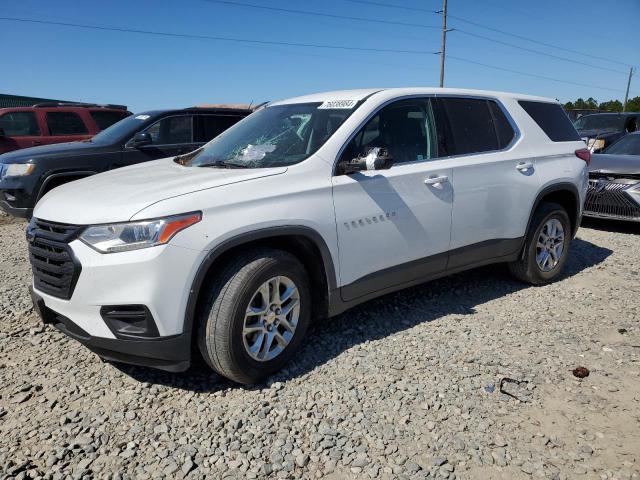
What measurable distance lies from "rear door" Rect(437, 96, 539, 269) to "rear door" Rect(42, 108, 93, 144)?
8028mm

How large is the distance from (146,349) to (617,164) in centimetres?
743

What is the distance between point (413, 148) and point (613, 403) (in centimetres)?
212

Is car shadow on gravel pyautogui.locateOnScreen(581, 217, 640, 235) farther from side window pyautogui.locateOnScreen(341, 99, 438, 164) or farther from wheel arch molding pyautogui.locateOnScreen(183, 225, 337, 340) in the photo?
wheel arch molding pyautogui.locateOnScreen(183, 225, 337, 340)

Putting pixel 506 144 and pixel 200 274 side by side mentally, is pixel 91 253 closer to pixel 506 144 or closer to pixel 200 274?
pixel 200 274

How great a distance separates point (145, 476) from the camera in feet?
7.80

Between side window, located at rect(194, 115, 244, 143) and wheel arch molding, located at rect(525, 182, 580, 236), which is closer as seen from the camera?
wheel arch molding, located at rect(525, 182, 580, 236)

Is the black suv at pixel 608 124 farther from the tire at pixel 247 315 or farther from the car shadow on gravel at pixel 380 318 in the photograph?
the tire at pixel 247 315

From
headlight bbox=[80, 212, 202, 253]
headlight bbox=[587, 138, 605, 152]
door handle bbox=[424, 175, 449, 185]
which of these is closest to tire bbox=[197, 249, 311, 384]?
headlight bbox=[80, 212, 202, 253]

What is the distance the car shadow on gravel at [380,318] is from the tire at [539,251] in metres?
0.16

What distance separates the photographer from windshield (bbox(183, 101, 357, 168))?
11.2ft

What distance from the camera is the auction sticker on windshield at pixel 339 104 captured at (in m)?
3.62

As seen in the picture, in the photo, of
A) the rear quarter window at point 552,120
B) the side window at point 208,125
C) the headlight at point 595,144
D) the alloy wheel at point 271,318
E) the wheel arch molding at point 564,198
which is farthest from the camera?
the headlight at point 595,144

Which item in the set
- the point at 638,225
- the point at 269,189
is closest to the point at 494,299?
the point at 269,189

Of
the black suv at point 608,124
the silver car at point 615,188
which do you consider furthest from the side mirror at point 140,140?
the black suv at point 608,124
